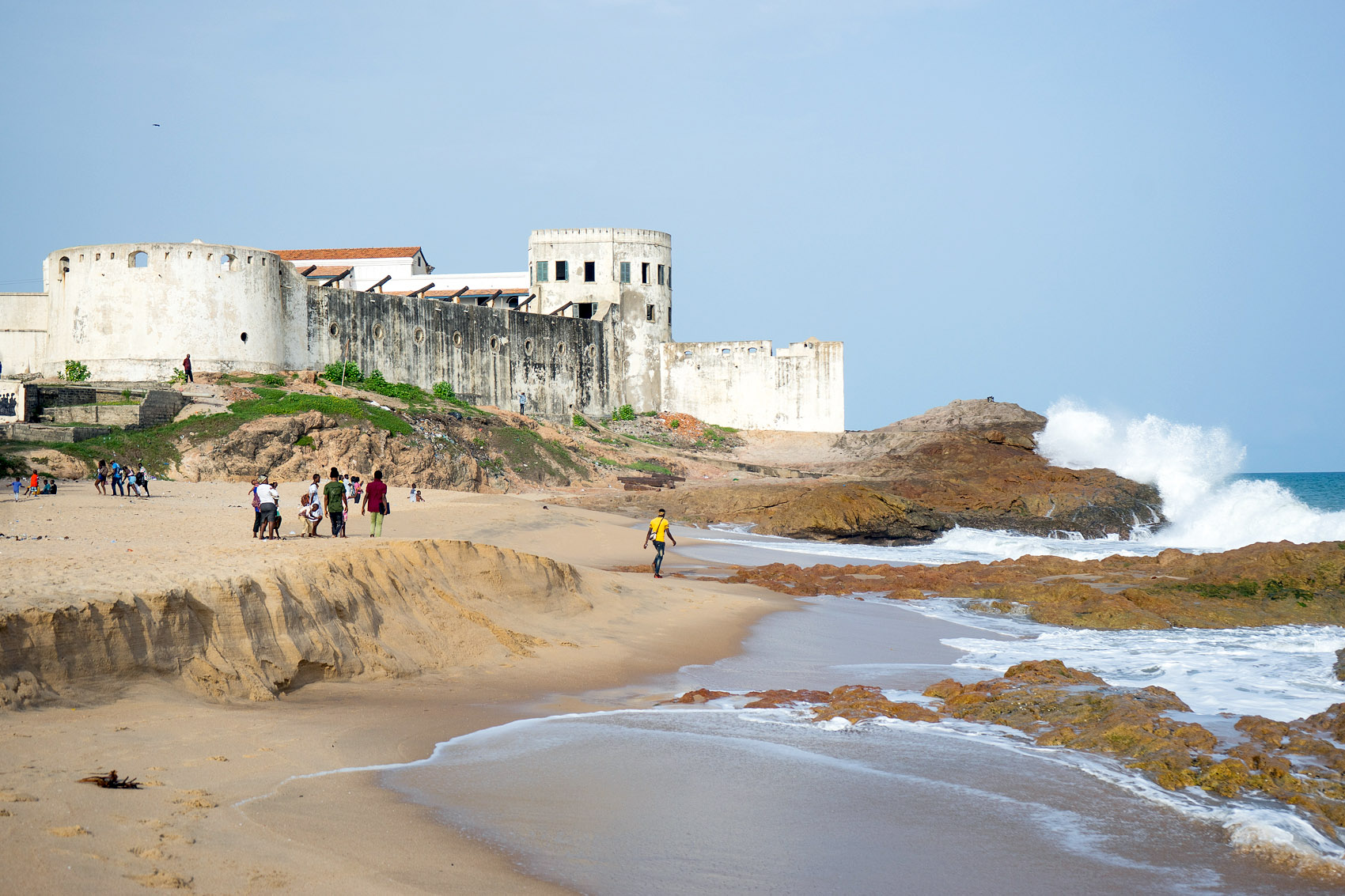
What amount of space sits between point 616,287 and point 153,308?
20.1 meters

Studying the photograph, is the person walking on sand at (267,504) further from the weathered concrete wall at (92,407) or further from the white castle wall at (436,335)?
the white castle wall at (436,335)

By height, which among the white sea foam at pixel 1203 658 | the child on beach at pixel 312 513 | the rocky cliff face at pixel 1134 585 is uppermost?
the child on beach at pixel 312 513

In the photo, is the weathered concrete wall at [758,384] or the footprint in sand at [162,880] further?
the weathered concrete wall at [758,384]

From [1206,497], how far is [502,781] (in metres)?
34.2

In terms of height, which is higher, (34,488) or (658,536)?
(34,488)

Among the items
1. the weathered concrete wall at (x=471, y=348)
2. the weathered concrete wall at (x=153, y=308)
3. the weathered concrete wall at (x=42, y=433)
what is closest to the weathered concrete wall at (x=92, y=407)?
the weathered concrete wall at (x=42, y=433)

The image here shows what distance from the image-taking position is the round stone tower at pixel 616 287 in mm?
45875

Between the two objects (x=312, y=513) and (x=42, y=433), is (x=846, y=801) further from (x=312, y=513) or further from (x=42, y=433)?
(x=42, y=433)

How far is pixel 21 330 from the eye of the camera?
3284 centimetres

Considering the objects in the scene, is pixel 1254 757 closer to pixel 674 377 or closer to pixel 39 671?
pixel 39 671

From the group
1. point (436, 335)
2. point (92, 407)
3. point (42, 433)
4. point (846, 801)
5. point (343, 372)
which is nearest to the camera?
point (846, 801)

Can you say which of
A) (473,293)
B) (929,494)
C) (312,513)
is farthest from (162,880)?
(473,293)

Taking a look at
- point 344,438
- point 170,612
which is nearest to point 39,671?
point 170,612

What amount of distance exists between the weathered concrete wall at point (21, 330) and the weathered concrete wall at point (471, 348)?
26.0 ft
